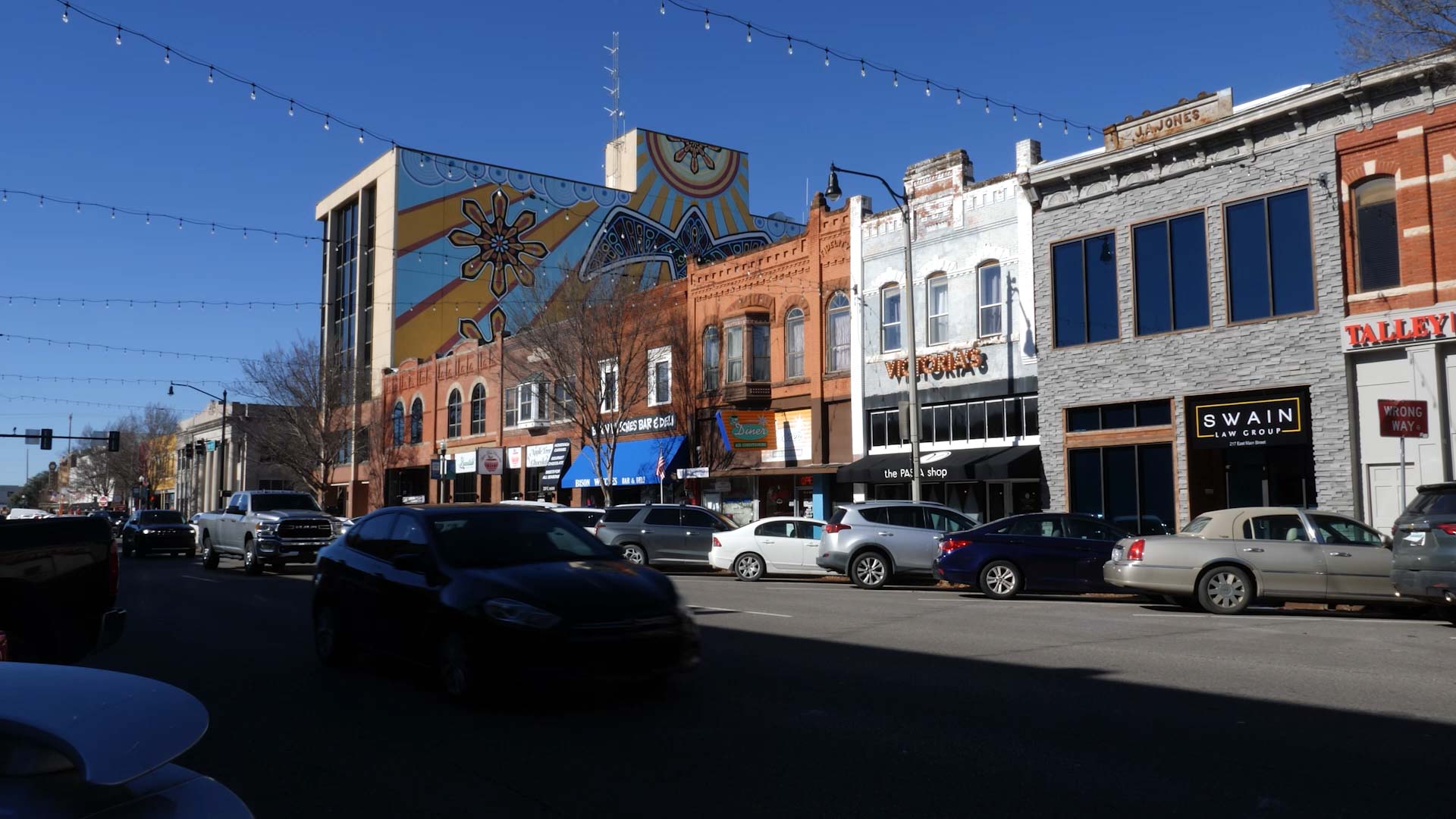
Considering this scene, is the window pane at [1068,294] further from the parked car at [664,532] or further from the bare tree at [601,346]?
the bare tree at [601,346]

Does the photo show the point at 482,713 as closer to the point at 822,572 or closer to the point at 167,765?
the point at 167,765

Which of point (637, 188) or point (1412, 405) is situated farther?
point (637, 188)

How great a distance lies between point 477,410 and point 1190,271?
114ft

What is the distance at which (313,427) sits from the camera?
54.6 meters

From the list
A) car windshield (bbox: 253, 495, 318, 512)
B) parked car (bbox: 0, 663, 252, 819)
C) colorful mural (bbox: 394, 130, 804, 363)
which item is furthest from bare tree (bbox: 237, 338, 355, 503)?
parked car (bbox: 0, 663, 252, 819)

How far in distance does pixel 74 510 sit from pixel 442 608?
7457cm

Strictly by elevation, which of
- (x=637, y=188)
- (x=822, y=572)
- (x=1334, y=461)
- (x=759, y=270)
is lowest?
(x=822, y=572)

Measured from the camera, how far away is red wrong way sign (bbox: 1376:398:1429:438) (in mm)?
16969

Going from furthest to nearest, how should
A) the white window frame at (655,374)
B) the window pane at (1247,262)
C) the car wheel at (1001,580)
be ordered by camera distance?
the white window frame at (655,374) → the window pane at (1247,262) → the car wheel at (1001,580)

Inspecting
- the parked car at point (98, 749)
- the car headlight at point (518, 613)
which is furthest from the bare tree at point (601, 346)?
the parked car at point (98, 749)

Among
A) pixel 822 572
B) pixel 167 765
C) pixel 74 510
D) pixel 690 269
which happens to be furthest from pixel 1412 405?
pixel 74 510

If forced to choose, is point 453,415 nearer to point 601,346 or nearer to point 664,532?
point 601,346

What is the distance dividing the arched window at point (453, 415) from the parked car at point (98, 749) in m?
50.7

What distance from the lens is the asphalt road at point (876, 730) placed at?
18.4ft
